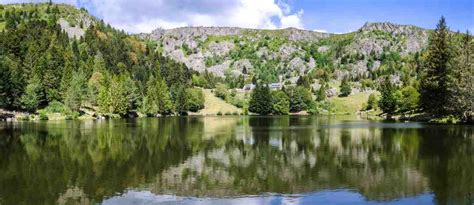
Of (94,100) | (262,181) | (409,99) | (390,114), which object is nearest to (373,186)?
(262,181)

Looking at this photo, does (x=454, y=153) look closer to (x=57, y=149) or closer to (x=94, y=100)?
(x=57, y=149)

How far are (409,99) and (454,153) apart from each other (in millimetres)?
87805

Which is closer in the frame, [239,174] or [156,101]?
[239,174]

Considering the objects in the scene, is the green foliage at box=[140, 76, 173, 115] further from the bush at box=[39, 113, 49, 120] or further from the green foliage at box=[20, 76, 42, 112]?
the bush at box=[39, 113, 49, 120]

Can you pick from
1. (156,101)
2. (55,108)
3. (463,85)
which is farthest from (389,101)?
(55,108)

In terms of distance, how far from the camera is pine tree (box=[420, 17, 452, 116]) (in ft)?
322

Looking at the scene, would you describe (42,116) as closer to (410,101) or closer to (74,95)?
(74,95)

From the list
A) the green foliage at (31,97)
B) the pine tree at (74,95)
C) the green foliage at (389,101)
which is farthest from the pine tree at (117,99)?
the green foliage at (389,101)

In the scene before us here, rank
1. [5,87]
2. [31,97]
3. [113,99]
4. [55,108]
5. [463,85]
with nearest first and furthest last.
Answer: [463,85], [5,87], [31,97], [55,108], [113,99]

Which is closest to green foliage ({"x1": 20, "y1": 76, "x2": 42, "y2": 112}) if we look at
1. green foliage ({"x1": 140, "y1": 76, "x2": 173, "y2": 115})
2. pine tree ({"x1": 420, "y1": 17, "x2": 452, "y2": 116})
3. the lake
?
green foliage ({"x1": 140, "y1": 76, "x2": 173, "y2": 115})

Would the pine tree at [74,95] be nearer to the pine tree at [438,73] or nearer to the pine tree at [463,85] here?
the pine tree at [438,73]

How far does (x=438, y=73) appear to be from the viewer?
100 meters

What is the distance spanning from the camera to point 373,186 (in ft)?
89.1

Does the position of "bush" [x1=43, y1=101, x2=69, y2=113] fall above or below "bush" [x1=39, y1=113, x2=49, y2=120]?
above
